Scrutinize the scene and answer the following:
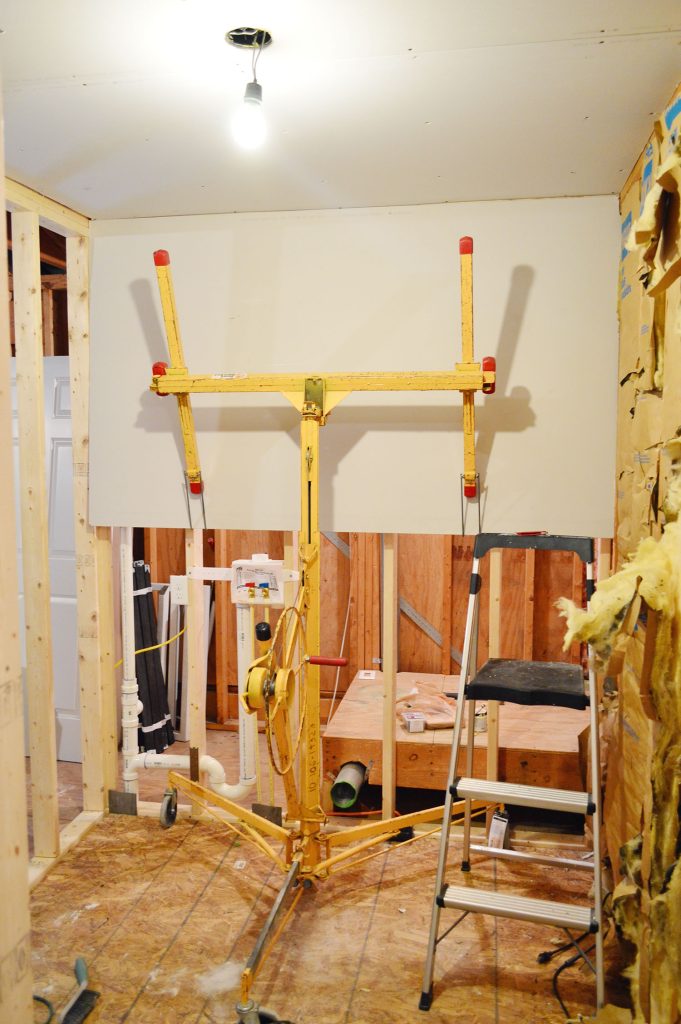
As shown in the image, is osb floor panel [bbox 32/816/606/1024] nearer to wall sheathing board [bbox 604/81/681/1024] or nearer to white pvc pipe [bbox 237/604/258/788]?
white pvc pipe [bbox 237/604/258/788]

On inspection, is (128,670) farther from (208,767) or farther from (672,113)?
(672,113)

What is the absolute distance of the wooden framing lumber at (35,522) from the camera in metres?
2.78

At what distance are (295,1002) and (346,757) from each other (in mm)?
1192

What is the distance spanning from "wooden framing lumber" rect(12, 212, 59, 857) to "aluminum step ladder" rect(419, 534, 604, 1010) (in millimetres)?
1497

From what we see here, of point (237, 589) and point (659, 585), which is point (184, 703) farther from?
point (659, 585)

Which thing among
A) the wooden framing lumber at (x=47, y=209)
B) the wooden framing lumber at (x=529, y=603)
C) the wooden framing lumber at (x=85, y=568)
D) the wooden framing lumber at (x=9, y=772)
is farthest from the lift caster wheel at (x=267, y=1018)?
the wooden framing lumber at (x=47, y=209)

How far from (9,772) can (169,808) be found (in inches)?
76.6

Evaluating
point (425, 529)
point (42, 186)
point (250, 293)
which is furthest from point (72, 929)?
point (42, 186)

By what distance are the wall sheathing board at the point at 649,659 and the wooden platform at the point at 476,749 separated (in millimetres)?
506

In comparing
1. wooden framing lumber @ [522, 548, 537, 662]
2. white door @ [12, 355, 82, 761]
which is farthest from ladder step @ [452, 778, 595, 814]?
white door @ [12, 355, 82, 761]

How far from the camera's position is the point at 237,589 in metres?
3.03

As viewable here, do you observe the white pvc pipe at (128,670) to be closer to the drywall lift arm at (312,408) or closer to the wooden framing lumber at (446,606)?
the drywall lift arm at (312,408)

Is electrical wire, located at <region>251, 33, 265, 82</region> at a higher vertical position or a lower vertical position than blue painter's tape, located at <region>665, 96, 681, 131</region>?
higher

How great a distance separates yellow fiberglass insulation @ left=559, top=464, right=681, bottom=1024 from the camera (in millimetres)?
1635
